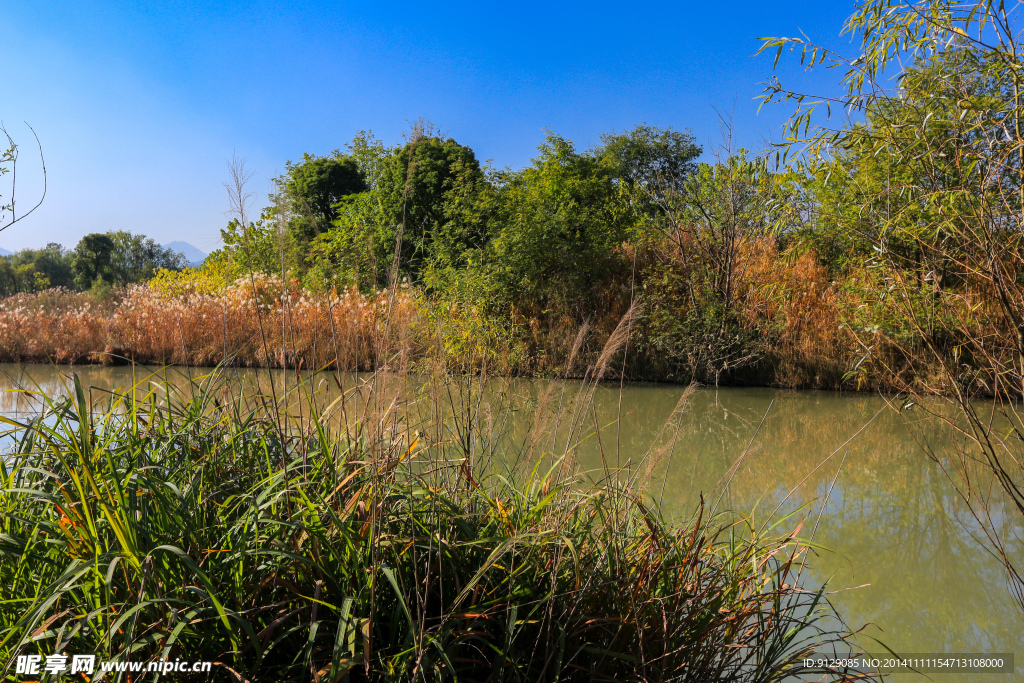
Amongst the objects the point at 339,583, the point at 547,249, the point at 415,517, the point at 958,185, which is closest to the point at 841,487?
the point at 958,185

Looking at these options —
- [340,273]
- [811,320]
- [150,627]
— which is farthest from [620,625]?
[811,320]

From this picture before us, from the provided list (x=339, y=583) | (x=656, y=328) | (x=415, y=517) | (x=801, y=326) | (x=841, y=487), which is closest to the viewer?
(x=339, y=583)

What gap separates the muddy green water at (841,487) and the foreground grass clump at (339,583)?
0.32 meters

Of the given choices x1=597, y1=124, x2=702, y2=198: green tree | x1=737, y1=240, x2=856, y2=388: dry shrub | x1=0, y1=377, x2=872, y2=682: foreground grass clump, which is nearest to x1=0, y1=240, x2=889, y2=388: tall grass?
x1=737, y1=240, x2=856, y2=388: dry shrub

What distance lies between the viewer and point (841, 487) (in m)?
4.54

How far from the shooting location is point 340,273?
2105 mm

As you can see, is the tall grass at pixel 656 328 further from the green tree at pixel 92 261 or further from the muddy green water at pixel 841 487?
the green tree at pixel 92 261

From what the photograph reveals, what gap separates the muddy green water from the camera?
2.48 meters

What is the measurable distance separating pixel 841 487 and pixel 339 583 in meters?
4.30

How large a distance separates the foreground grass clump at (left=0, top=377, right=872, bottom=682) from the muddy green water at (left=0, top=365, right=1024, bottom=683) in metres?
0.32

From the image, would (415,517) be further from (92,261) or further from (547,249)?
(92,261)

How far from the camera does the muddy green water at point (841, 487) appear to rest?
8.14 feet

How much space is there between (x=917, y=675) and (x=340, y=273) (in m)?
2.53

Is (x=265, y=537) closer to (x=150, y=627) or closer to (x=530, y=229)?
(x=150, y=627)
